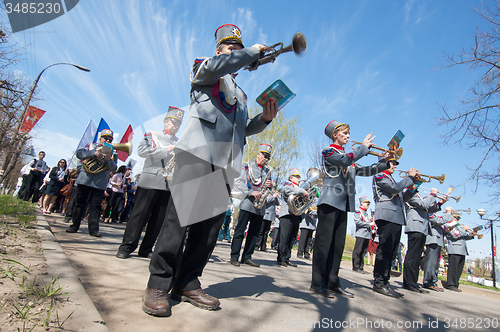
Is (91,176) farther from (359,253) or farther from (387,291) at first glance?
(359,253)

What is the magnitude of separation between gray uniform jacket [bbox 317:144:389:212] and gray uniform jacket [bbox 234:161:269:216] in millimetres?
1822

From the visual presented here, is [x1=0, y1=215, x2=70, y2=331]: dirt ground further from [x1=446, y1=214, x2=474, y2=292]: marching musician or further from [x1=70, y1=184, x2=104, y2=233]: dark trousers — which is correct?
[x1=446, y1=214, x2=474, y2=292]: marching musician

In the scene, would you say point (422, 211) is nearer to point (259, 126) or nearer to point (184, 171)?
point (259, 126)

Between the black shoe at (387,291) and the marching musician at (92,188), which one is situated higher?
the marching musician at (92,188)

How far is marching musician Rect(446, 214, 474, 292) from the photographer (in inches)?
316

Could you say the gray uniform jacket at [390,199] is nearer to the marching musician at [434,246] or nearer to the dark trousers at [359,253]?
the marching musician at [434,246]

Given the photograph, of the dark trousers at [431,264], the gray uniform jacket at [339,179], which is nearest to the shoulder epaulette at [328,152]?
the gray uniform jacket at [339,179]

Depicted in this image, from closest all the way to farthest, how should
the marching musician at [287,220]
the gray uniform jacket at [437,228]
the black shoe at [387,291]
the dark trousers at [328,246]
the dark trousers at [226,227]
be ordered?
the dark trousers at [328,246], the black shoe at [387,291], the marching musician at [287,220], the gray uniform jacket at [437,228], the dark trousers at [226,227]

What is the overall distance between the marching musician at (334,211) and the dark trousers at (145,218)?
2.37 metres

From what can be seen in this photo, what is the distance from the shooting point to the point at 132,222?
393cm

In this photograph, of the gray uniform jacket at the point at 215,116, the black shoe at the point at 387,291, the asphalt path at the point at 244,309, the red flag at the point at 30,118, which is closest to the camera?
the asphalt path at the point at 244,309

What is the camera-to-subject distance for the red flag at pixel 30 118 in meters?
15.4

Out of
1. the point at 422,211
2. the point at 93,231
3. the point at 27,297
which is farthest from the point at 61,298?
the point at 422,211

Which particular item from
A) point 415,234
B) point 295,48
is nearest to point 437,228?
point 415,234
